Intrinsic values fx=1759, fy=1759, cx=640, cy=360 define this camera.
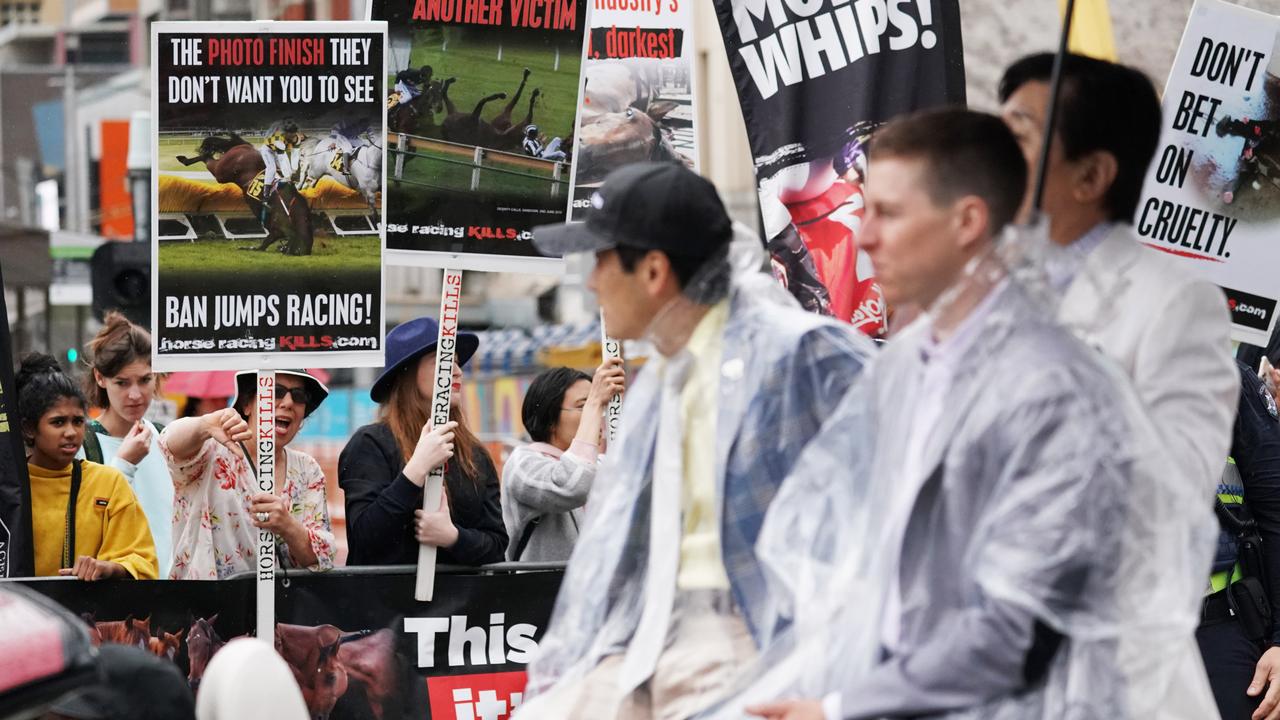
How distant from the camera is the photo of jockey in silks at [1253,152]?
18.9 feet

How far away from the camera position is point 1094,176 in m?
3.13

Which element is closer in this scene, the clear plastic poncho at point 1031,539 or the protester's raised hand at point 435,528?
the clear plastic poncho at point 1031,539

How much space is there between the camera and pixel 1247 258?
5793 mm

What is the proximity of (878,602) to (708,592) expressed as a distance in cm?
56

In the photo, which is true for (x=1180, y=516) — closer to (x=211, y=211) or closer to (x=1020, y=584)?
(x=1020, y=584)

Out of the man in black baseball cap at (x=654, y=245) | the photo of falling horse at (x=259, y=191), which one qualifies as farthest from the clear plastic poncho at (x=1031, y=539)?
the photo of falling horse at (x=259, y=191)

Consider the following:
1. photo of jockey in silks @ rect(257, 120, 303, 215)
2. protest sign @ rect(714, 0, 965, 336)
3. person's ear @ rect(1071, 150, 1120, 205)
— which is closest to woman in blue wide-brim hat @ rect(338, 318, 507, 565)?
photo of jockey in silks @ rect(257, 120, 303, 215)

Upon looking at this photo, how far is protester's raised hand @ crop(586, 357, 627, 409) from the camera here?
600 centimetres

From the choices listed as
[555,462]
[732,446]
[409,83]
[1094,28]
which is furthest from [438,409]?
[732,446]

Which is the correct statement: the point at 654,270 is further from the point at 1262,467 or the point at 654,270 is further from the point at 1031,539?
the point at 1262,467

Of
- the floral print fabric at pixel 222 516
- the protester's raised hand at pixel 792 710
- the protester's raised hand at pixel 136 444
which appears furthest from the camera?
the protester's raised hand at pixel 136 444

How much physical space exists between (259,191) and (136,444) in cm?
129

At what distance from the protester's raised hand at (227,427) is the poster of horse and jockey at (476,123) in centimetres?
74

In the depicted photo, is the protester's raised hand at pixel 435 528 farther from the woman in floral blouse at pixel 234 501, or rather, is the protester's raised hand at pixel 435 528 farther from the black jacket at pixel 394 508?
the woman in floral blouse at pixel 234 501
